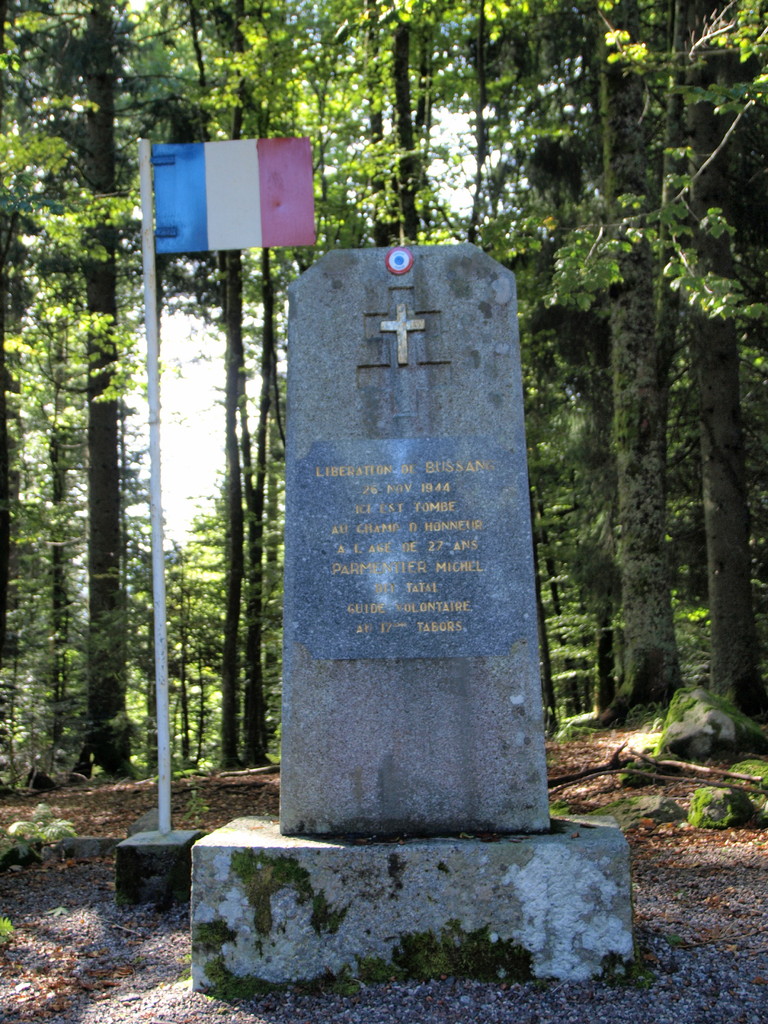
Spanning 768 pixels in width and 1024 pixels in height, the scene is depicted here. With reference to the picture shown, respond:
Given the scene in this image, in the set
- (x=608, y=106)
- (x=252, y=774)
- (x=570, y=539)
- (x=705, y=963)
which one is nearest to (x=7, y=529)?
(x=252, y=774)

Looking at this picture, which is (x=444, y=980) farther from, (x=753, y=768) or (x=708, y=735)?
(x=708, y=735)

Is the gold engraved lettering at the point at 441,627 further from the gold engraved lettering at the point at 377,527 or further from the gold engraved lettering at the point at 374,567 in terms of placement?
the gold engraved lettering at the point at 377,527

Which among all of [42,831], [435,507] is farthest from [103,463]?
[435,507]

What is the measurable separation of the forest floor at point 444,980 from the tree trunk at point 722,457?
3477mm

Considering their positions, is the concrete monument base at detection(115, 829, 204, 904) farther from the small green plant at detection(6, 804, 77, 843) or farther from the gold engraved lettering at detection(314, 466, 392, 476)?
the gold engraved lettering at detection(314, 466, 392, 476)

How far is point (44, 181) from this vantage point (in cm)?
1479

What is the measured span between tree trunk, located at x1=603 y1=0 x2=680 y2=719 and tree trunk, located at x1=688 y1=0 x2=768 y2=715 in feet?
2.23

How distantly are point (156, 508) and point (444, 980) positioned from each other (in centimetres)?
300

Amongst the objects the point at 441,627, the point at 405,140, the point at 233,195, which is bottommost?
the point at 441,627

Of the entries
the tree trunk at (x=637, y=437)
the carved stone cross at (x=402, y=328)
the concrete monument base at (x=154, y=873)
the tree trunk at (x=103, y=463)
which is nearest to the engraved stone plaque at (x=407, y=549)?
the carved stone cross at (x=402, y=328)

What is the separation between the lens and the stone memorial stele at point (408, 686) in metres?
3.69

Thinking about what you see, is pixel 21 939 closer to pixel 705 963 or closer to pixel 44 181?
pixel 705 963

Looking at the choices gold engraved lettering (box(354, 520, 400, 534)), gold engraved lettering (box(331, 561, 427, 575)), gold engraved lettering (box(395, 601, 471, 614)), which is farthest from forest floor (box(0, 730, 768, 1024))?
gold engraved lettering (box(354, 520, 400, 534))

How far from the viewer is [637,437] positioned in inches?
387
